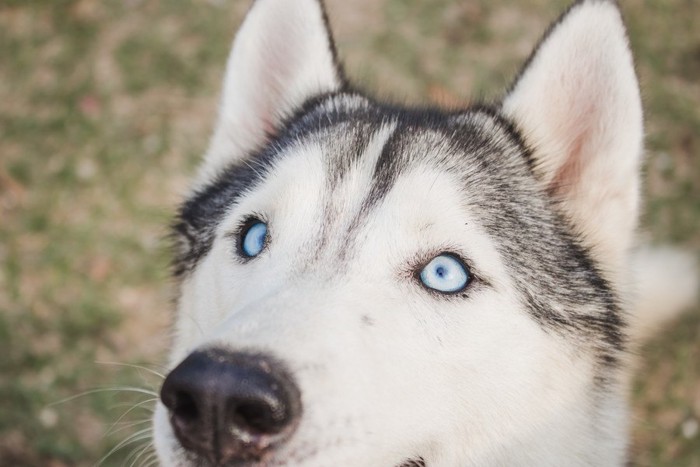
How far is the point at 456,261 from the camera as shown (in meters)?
2.17

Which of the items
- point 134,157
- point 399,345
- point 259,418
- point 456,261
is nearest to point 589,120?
point 456,261

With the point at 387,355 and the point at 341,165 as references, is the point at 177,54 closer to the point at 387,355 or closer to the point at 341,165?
the point at 341,165

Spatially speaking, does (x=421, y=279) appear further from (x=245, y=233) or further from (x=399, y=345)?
(x=245, y=233)

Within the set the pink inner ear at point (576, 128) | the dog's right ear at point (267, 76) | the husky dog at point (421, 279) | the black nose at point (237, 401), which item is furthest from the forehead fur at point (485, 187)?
the black nose at point (237, 401)

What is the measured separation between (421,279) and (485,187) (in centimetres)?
44

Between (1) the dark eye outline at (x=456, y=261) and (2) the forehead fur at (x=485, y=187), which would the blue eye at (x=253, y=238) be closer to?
(2) the forehead fur at (x=485, y=187)

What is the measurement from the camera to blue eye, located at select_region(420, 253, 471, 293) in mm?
2156

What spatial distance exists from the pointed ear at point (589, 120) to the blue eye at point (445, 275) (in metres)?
Result: 0.62

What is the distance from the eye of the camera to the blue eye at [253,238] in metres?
2.41

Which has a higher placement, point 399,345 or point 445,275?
point 445,275

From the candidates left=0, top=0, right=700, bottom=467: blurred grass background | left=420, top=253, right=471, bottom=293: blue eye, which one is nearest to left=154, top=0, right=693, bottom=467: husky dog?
left=420, top=253, right=471, bottom=293: blue eye

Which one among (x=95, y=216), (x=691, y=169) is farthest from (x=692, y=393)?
(x=95, y=216)

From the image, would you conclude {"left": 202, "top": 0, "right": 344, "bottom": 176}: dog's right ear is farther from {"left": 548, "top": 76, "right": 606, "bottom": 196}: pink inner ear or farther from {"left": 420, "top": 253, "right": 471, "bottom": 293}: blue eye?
{"left": 420, "top": 253, "right": 471, "bottom": 293}: blue eye

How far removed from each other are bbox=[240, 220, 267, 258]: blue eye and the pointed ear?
1065 mm
